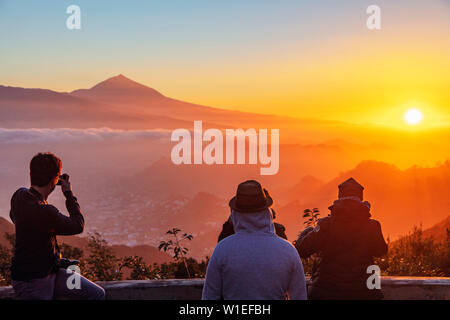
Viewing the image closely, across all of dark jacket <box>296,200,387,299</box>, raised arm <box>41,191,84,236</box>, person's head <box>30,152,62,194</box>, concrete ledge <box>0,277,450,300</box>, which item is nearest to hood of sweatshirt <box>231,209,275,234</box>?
dark jacket <box>296,200,387,299</box>

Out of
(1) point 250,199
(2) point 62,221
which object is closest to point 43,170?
(2) point 62,221

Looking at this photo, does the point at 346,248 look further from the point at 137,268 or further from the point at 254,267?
the point at 137,268

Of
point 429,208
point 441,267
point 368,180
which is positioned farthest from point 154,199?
point 441,267

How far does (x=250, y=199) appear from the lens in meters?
3.19

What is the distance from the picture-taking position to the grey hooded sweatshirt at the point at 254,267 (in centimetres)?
305

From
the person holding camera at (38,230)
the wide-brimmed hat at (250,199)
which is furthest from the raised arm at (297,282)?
the person holding camera at (38,230)

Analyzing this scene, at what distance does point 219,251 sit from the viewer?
3.11 meters

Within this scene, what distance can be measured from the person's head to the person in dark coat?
7.18 feet

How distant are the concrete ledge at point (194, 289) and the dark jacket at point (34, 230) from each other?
1.54 m

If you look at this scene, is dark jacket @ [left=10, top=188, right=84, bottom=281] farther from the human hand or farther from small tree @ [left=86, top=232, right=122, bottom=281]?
small tree @ [left=86, top=232, right=122, bottom=281]

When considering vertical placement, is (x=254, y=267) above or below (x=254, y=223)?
below

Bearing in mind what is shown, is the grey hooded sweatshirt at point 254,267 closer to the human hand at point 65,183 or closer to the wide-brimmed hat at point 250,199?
the wide-brimmed hat at point 250,199

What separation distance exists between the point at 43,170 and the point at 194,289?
7.69ft
